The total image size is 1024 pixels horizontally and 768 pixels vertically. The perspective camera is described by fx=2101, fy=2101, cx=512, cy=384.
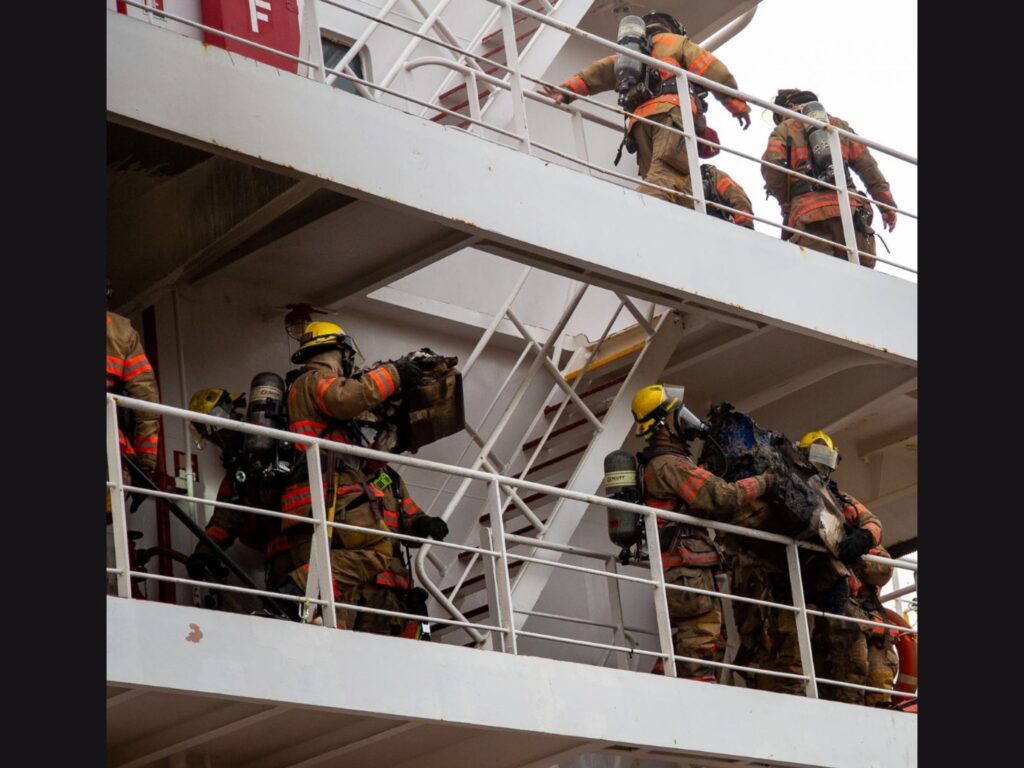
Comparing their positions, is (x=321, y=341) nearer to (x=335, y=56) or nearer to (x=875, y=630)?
(x=335, y=56)

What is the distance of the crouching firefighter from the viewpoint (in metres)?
9.76

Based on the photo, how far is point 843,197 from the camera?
38.3ft

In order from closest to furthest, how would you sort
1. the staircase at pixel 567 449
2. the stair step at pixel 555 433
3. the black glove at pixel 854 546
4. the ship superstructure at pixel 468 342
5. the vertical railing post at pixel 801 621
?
the ship superstructure at pixel 468 342, the vertical railing post at pixel 801 621, the black glove at pixel 854 546, the staircase at pixel 567 449, the stair step at pixel 555 433

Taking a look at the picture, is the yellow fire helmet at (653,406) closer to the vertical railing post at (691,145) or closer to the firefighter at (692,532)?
the firefighter at (692,532)

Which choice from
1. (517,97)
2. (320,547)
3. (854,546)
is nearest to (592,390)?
(854,546)

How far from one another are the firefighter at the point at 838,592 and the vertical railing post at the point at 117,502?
4103 mm

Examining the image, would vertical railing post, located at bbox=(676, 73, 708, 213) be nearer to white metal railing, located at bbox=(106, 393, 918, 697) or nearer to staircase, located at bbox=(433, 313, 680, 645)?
staircase, located at bbox=(433, 313, 680, 645)

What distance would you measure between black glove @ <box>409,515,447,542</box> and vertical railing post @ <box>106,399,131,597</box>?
1.89 m

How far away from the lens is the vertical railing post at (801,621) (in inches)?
402

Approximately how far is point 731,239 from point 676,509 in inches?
57.7

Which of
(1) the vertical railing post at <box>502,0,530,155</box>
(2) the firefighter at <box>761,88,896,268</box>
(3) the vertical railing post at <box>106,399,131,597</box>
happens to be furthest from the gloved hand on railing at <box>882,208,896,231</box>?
(3) the vertical railing post at <box>106,399,131,597</box>

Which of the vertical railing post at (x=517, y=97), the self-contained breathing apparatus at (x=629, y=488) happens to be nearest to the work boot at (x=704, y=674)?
the self-contained breathing apparatus at (x=629, y=488)

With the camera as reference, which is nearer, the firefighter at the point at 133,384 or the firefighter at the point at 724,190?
the firefighter at the point at 133,384

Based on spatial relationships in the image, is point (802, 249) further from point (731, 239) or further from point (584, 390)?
point (584, 390)
